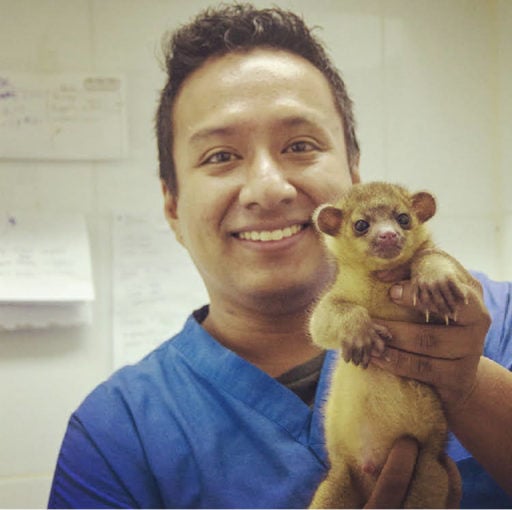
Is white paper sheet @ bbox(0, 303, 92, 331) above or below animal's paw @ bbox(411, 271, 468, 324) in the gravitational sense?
below

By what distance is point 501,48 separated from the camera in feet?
3.01

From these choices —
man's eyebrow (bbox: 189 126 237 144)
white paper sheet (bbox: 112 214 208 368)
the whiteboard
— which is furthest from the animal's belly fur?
the whiteboard

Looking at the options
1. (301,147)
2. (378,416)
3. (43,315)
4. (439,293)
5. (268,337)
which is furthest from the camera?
(43,315)

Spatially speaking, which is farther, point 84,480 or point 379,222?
point 84,480

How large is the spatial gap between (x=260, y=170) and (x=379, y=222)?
0.62ft

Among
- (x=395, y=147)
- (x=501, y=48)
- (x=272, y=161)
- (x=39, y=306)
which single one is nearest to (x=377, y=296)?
(x=272, y=161)

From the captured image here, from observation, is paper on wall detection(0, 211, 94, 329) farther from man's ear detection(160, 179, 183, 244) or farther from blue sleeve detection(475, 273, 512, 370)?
blue sleeve detection(475, 273, 512, 370)

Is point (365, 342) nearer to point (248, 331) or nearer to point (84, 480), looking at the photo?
point (248, 331)

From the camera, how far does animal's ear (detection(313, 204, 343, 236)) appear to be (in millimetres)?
625

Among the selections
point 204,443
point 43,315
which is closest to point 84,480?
point 204,443

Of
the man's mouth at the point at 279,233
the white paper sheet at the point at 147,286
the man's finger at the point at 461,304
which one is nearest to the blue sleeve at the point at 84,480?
the white paper sheet at the point at 147,286

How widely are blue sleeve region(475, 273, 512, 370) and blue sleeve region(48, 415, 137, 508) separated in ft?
1.91

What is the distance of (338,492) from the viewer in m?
0.68

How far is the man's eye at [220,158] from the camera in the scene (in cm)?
77
